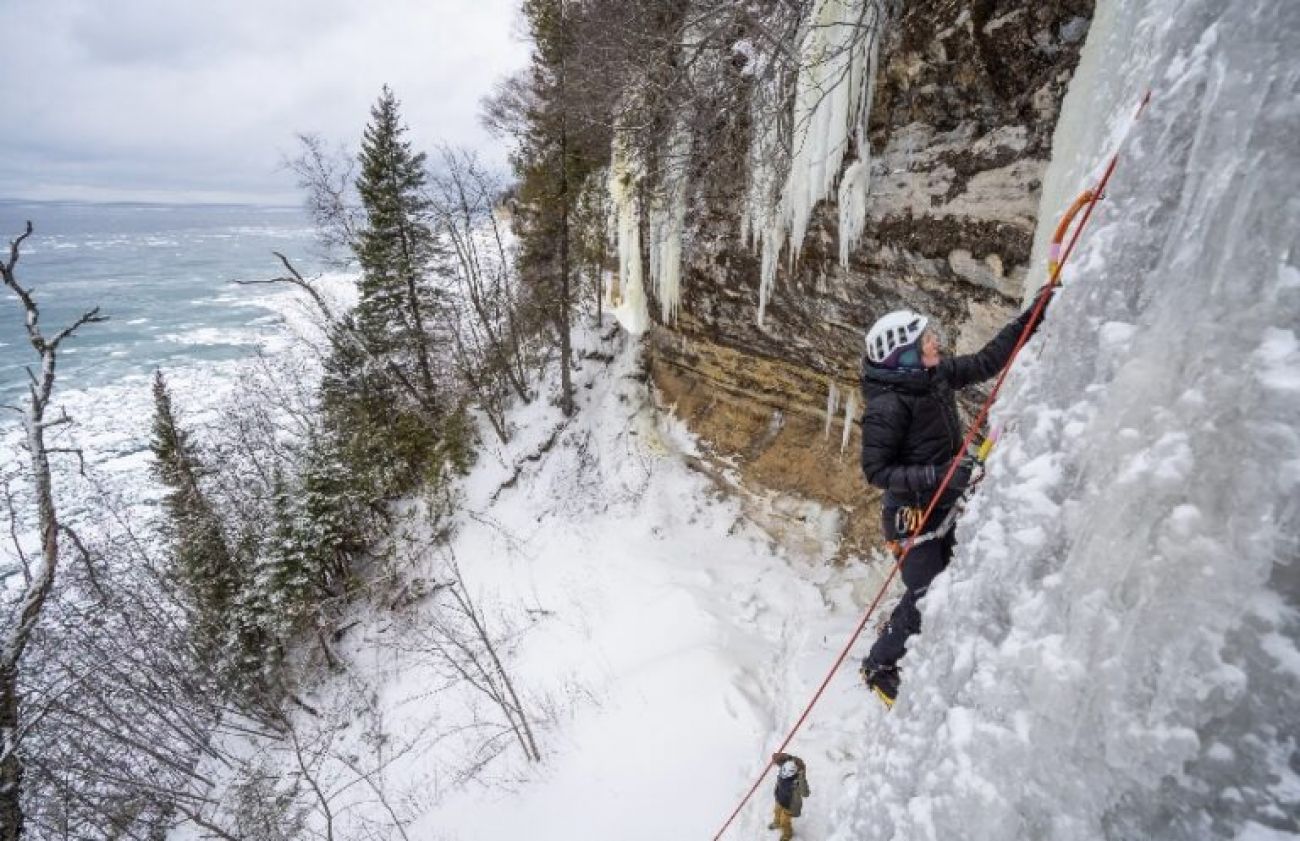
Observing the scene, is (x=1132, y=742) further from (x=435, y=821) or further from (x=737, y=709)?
(x=435, y=821)

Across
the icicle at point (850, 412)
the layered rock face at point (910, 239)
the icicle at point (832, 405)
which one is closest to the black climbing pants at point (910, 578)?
the layered rock face at point (910, 239)

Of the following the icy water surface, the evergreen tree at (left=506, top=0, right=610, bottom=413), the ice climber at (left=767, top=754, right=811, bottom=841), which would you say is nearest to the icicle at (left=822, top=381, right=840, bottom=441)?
the ice climber at (left=767, top=754, right=811, bottom=841)

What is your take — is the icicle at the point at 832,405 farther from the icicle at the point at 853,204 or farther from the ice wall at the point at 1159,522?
the ice wall at the point at 1159,522

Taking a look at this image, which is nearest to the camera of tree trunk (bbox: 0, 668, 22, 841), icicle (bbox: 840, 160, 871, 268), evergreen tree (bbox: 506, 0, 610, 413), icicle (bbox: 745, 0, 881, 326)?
icicle (bbox: 745, 0, 881, 326)

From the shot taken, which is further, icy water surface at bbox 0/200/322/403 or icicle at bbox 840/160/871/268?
icy water surface at bbox 0/200/322/403

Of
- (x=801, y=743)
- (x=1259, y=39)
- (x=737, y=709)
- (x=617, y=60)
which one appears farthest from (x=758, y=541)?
(x=1259, y=39)

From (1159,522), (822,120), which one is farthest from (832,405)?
(1159,522)

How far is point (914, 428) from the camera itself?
361 cm

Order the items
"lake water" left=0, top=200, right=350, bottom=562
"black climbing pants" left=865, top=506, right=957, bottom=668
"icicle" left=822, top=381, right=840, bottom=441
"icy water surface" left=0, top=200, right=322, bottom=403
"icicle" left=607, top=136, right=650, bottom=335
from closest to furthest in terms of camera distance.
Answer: "black climbing pants" left=865, top=506, right=957, bottom=668 → "icicle" left=822, top=381, right=840, bottom=441 → "icicle" left=607, top=136, right=650, bottom=335 → "lake water" left=0, top=200, right=350, bottom=562 → "icy water surface" left=0, top=200, right=322, bottom=403

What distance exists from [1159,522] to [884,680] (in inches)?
120

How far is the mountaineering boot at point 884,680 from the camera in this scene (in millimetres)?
3889

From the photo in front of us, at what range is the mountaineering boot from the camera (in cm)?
389

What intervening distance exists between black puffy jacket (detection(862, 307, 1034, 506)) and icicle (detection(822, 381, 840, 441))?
14.5 ft

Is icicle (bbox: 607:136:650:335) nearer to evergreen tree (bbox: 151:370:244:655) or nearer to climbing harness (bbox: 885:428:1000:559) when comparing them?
climbing harness (bbox: 885:428:1000:559)
